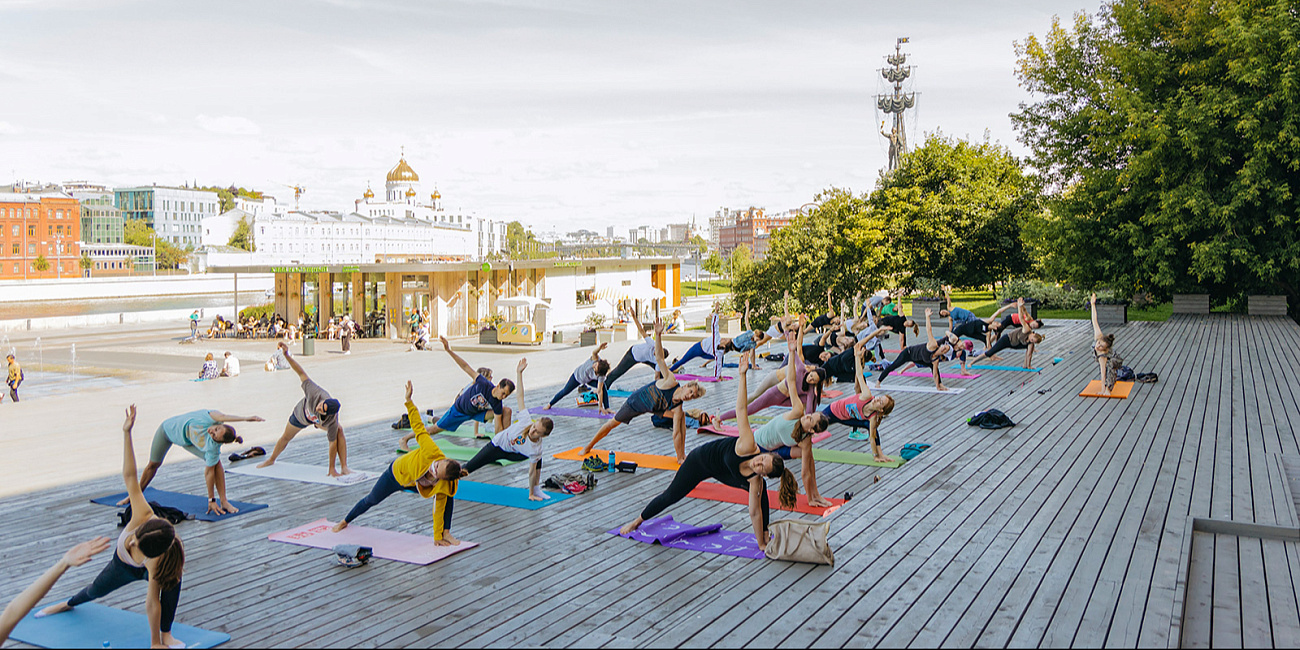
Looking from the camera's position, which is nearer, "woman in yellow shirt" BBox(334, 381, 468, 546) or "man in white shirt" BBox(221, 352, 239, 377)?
"woman in yellow shirt" BBox(334, 381, 468, 546)

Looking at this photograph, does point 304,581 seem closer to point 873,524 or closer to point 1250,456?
point 873,524

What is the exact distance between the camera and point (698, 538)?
7.10 m

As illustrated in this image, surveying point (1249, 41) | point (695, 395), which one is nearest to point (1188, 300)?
point (1249, 41)

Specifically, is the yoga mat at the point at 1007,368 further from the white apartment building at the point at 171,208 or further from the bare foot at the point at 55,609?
the white apartment building at the point at 171,208

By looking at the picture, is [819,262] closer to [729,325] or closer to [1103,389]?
[729,325]

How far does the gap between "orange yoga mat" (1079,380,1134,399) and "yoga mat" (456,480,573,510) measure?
9.21 meters

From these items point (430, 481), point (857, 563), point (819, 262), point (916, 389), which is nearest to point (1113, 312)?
point (819, 262)

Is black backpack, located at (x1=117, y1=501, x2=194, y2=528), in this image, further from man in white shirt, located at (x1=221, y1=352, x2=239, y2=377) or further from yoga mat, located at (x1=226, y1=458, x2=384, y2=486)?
man in white shirt, located at (x1=221, y1=352, x2=239, y2=377)

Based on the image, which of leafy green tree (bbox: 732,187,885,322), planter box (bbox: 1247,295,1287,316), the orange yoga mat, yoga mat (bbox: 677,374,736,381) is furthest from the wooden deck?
leafy green tree (bbox: 732,187,885,322)

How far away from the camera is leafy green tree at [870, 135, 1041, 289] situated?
104ft

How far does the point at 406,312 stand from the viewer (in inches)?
1357

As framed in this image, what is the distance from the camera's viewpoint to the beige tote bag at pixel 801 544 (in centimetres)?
635

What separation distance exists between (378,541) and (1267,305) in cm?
2611

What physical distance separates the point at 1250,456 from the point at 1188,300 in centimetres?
1903
